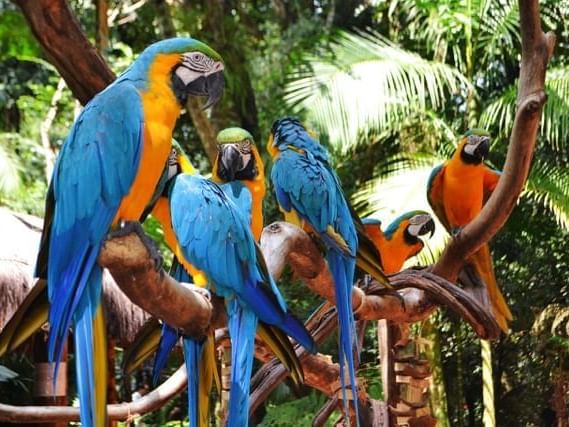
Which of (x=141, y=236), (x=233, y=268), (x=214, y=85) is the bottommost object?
(x=233, y=268)

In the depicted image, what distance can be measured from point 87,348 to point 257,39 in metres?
5.31

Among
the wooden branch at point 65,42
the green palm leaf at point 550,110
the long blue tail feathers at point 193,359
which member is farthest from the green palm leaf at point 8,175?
the long blue tail feathers at point 193,359

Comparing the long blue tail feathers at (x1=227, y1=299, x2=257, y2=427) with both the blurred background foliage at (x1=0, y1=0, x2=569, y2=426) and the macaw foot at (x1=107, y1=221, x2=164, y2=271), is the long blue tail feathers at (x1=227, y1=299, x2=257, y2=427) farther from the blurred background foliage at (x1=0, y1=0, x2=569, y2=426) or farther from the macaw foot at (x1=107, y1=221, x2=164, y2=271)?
the blurred background foliage at (x1=0, y1=0, x2=569, y2=426)

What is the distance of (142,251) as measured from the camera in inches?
40.4

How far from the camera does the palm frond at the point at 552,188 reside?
4.37 meters

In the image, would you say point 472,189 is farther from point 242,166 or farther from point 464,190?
point 242,166

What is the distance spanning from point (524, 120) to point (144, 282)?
102 cm

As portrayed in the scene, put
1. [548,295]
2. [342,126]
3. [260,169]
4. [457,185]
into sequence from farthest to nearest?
[548,295]
[342,126]
[457,185]
[260,169]

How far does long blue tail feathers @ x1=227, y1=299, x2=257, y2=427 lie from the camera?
3.83 feet

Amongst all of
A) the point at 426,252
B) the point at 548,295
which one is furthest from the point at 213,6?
the point at 548,295

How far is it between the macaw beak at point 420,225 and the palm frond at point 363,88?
2063mm

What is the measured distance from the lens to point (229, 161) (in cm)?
161

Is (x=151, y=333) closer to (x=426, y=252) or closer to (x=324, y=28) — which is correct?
(x=426, y=252)

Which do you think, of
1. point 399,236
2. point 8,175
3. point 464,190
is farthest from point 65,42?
point 8,175
